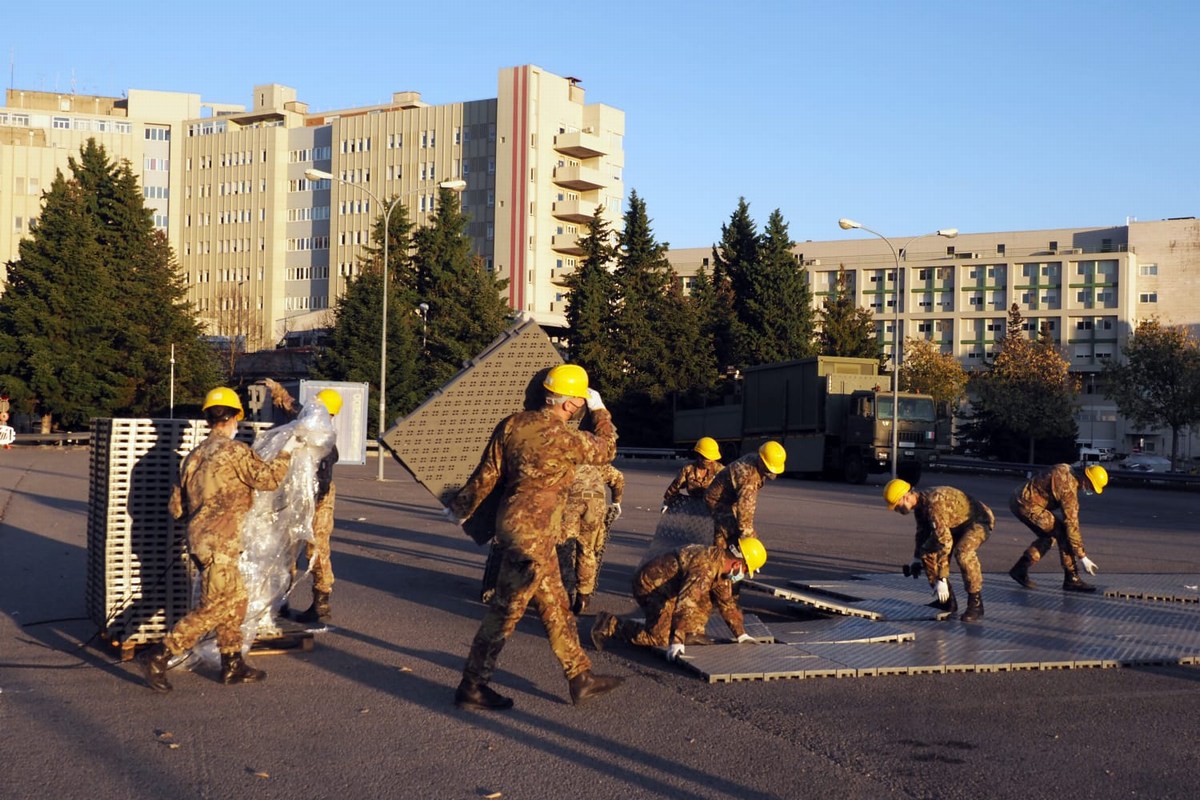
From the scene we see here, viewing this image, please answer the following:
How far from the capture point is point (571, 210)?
98625 millimetres

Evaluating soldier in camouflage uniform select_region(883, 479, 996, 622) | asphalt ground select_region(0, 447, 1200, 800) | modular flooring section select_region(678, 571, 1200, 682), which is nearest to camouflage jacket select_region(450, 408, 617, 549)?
asphalt ground select_region(0, 447, 1200, 800)

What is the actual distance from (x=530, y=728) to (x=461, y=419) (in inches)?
251

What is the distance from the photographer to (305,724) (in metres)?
6.75

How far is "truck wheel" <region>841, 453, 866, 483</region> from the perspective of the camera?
38.2 metres

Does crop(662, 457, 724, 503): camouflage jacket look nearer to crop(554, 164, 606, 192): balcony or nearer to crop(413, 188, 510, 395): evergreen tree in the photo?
crop(413, 188, 510, 395): evergreen tree

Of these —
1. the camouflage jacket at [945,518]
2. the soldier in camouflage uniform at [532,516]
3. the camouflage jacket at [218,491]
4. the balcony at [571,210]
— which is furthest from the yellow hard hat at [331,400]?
the balcony at [571,210]

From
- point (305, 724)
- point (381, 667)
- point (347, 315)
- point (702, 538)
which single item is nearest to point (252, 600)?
point (381, 667)

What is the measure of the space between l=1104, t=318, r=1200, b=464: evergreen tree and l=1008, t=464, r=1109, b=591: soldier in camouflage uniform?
151ft

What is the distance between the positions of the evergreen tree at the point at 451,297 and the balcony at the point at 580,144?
27.8m

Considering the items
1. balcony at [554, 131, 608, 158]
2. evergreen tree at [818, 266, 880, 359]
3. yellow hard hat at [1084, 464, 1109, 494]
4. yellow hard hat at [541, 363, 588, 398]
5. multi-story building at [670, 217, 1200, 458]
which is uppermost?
balcony at [554, 131, 608, 158]

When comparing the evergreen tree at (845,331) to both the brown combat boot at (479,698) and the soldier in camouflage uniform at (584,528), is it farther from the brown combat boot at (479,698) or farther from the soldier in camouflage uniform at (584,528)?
the brown combat boot at (479,698)

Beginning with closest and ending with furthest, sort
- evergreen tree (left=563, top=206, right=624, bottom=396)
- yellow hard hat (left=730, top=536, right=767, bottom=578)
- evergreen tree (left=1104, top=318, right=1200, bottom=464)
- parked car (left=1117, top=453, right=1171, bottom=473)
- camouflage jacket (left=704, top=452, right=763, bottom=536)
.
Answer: yellow hard hat (left=730, top=536, right=767, bottom=578)
camouflage jacket (left=704, top=452, right=763, bottom=536)
evergreen tree (left=1104, top=318, right=1200, bottom=464)
evergreen tree (left=563, top=206, right=624, bottom=396)
parked car (left=1117, top=453, right=1171, bottom=473)

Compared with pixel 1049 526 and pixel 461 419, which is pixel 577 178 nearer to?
pixel 461 419

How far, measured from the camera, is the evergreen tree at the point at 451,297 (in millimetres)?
64125
